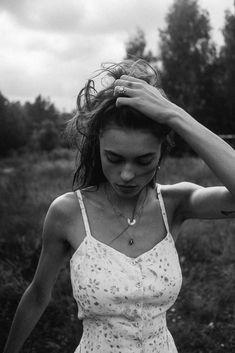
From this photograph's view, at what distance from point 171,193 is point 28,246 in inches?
117

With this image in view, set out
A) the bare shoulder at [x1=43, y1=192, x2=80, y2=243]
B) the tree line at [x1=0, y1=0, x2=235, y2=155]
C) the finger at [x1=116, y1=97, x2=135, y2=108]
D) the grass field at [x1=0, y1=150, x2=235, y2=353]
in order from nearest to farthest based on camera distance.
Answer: the finger at [x1=116, y1=97, x2=135, y2=108] → the bare shoulder at [x1=43, y1=192, x2=80, y2=243] → the grass field at [x1=0, y1=150, x2=235, y2=353] → the tree line at [x1=0, y1=0, x2=235, y2=155]

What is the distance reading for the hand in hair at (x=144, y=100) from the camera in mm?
1499

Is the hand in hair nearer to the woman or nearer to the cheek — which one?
the woman

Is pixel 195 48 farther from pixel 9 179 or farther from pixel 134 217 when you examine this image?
pixel 134 217

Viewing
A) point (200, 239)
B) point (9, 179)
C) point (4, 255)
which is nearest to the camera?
point (4, 255)

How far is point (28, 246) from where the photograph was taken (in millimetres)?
4496

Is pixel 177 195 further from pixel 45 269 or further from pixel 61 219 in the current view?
pixel 45 269

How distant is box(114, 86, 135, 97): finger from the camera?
4.95 feet

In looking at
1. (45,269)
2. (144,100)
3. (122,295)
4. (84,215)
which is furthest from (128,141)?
A: (45,269)

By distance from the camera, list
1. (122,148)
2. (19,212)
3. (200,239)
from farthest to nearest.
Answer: (19,212)
(200,239)
(122,148)

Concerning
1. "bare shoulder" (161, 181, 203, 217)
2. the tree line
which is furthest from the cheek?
the tree line

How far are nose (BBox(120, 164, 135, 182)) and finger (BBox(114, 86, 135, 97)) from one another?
24 centimetres

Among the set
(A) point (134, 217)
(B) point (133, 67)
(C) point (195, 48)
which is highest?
(C) point (195, 48)

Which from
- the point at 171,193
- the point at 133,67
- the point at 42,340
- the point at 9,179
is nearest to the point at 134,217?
the point at 171,193
